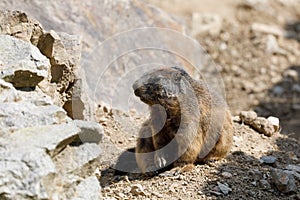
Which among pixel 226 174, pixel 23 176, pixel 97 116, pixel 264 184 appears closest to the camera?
pixel 23 176

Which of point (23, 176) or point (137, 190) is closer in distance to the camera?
point (23, 176)

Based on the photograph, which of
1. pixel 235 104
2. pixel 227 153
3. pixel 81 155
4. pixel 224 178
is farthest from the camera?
pixel 235 104

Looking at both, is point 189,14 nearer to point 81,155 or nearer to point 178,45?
point 178,45

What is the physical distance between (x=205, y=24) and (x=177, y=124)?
721 centimetres

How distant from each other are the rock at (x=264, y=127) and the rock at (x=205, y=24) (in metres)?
5.43

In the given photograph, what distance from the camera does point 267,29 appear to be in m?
13.6

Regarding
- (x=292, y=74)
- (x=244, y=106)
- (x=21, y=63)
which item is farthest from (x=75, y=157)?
Result: (x=292, y=74)

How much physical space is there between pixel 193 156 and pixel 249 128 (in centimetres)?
154

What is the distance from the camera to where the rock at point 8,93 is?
506cm

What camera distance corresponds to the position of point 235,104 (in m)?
11.1

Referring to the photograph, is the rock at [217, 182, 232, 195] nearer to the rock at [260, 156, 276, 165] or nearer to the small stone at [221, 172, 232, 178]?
the small stone at [221, 172, 232, 178]

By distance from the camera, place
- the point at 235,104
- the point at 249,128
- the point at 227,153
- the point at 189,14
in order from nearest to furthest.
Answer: the point at 227,153 → the point at 249,128 → the point at 235,104 → the point at 189,14

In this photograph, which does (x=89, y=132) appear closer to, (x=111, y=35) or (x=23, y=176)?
(x=23, y=176)

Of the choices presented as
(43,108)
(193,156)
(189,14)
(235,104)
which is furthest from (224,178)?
(189,14)
